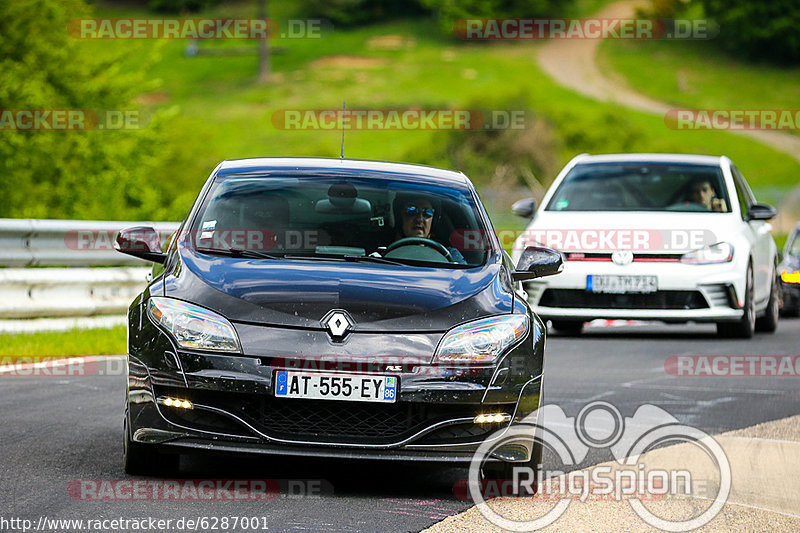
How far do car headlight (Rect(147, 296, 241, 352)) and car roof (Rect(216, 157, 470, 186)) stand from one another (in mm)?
1542

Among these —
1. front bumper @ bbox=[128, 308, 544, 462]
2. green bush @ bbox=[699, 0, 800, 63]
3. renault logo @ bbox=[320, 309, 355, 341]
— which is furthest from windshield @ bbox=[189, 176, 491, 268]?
green bush @ bbox=[699, 0, 800, 63]

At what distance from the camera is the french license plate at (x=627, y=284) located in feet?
43.7

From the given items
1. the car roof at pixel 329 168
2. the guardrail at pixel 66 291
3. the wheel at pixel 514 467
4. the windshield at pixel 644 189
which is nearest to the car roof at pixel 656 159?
the windshield at pixel 644 189

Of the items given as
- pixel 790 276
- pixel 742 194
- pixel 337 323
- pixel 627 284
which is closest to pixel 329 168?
pixel 337 323

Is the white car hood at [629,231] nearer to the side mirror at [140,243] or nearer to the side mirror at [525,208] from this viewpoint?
the side mirror at [525,208]

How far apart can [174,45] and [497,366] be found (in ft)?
415

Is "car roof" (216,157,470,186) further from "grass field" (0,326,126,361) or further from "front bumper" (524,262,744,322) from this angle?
"front bumper" (524,262,744,322)

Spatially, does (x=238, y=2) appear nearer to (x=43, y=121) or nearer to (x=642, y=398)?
(x=43, y=121)

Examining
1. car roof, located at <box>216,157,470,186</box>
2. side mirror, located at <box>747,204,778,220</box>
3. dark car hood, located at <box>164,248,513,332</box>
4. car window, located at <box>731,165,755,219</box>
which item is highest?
car window, located at <box>731,165,755,219</box>

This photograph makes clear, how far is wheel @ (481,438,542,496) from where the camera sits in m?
6.25

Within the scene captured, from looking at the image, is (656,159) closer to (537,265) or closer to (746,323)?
(746,323)

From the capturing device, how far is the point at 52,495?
575cm

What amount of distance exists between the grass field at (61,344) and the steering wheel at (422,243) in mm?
4903

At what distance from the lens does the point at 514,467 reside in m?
6.34
